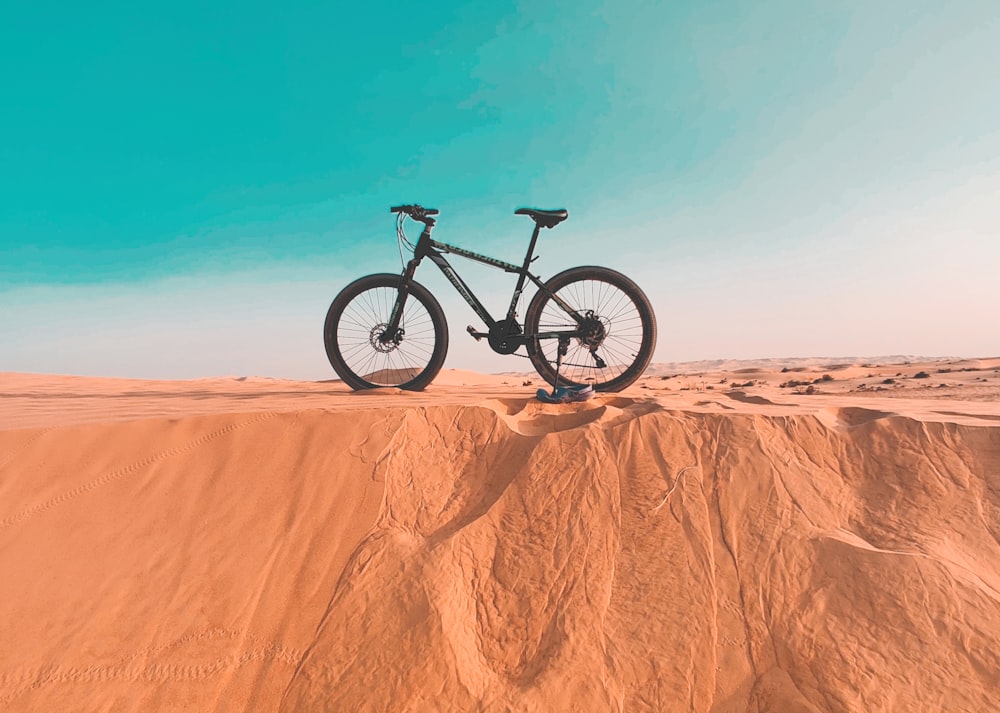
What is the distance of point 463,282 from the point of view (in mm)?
4852

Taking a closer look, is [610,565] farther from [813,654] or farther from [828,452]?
[828,452]

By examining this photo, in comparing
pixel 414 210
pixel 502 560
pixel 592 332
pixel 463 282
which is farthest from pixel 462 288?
pixel 502 560

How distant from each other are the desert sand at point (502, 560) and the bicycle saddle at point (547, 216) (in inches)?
94.8

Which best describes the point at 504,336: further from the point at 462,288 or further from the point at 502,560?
the point at 502,560

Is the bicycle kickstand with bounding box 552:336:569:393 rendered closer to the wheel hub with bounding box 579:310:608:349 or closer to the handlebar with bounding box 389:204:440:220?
the wheel hub with bounding box 579:310:608:349

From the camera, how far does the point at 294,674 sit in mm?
2148

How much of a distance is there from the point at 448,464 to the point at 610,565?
1.17 metres

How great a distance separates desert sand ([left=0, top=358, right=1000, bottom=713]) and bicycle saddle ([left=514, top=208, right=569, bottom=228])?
2409mm

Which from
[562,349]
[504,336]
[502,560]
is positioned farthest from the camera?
[504,336]

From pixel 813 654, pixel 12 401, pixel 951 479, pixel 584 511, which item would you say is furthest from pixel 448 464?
pixel 12 401

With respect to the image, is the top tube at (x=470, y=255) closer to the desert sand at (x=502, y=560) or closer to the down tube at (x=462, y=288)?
the down tube at (x=462, y=288)

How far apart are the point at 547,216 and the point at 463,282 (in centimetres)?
113

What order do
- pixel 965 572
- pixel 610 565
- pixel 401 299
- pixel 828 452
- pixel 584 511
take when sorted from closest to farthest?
pixel 965 572 < pixel 610 565 < pixel 584 511 < pixel 828 452 < pixel 401 299

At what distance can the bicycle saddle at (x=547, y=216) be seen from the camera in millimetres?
4824
